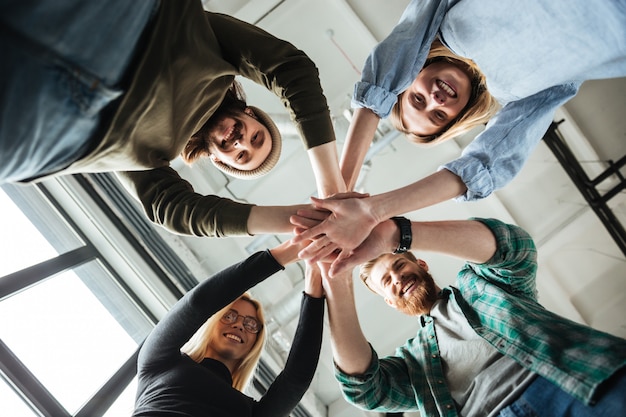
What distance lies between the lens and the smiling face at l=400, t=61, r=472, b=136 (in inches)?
59.1

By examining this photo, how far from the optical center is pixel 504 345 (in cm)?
120

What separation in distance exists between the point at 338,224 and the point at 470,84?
668 millimetres

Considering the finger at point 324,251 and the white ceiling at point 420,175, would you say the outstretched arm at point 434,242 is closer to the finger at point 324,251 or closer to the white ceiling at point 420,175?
the finger at point 324,251

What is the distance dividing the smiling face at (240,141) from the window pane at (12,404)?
1275 mm

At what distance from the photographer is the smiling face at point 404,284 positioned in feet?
5.52

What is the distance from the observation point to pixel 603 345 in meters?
1.01

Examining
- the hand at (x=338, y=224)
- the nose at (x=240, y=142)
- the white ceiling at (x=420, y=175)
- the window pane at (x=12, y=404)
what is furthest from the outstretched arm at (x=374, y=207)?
the white ceiling at (x=420, y=175)

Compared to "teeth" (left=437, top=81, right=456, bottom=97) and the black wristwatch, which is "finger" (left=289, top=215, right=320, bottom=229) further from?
"teeth" (left=437, top=81, right=456, bottom=97)

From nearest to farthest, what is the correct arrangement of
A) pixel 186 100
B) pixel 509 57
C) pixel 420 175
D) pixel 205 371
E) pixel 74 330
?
pixel 186 100, pixel 509 57, pixel 205 371, pixel 74 330, pixel 420 175

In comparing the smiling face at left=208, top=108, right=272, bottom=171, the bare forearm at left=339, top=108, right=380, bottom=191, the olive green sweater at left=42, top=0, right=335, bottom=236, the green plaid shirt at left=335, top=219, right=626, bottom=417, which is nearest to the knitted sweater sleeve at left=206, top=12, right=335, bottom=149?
the olive green sweater at left=42, top=0, right=335, bottom=236

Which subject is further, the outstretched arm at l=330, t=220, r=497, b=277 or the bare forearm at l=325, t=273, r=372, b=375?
the bare forearm at l=325, t=273, r=372, b=375

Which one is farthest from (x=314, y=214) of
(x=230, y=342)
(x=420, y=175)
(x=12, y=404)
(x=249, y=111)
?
(x=420, y=175)

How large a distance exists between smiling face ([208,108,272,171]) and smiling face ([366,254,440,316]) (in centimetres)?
64

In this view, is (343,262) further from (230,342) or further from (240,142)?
(230,342)
